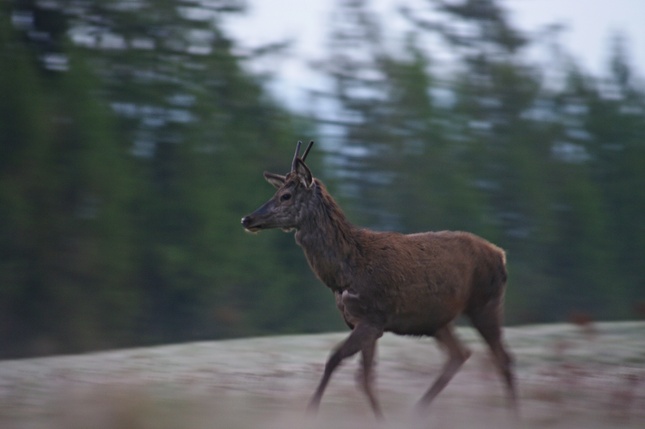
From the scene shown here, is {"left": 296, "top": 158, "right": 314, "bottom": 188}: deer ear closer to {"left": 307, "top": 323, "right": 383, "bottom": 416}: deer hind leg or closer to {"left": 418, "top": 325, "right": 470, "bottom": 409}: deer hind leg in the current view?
{"left": 307, "top": 323, "right": 383, "bottom": 416}: deer hind leg

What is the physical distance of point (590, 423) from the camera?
821 cm

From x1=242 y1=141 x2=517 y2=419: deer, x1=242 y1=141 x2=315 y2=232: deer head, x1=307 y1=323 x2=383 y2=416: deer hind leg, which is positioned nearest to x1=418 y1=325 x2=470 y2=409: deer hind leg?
x1=242 y1=141 x2=517 y2=419: deer

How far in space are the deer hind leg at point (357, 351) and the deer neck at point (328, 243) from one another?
47 cm

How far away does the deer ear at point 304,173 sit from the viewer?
28.3 feet

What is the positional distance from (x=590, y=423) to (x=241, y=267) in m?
15.6

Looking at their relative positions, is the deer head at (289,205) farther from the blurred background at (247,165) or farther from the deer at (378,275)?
the blurred background at (247,165)

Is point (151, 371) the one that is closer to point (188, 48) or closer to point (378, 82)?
point (188, 48)

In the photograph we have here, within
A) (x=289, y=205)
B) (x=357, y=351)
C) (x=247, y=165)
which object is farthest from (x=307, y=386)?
(x=247, y=165)

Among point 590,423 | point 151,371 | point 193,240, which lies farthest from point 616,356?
point 193,240

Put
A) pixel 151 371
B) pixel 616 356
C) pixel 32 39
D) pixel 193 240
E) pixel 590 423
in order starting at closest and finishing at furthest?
pixel 590 423
pixel 151 371
pixel 616 356
pixel 32 39
pixel 193 240

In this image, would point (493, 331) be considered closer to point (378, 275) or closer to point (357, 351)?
point (378, 275)

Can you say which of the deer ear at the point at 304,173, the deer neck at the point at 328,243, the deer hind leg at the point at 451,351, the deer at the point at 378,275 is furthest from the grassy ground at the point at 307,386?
the deer ear at the point at 304,173

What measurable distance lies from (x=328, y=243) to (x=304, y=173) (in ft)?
2.15

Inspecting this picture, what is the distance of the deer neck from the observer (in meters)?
8.62
